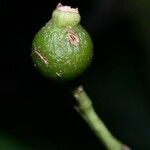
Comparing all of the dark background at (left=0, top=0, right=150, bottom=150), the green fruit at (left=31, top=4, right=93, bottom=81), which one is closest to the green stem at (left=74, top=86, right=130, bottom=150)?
the green fruit at (left=31, top=4, right=93, bottom=81)

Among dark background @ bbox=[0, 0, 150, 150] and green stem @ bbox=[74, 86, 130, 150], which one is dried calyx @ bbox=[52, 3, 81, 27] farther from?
dark background @ bbox=[0, 0, 150, 150]

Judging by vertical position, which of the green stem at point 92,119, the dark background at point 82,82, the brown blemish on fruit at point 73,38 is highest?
the dark background at point 82,82

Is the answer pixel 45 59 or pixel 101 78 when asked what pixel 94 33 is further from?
pixel 45 59

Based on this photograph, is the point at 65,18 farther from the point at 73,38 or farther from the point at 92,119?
the point at 92,119

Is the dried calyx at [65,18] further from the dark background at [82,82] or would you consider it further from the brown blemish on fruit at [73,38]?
the dark background at [82,82]

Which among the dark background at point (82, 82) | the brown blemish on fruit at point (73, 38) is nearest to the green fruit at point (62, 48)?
the brown blemish on fruit at point (73, 38)
